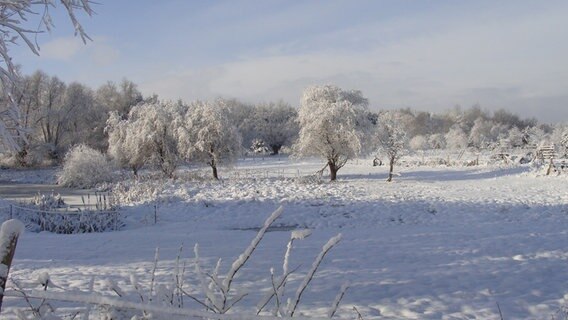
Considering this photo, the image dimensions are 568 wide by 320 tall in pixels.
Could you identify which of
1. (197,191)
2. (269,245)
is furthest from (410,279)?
(197,191)

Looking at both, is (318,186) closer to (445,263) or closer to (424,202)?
(424,202)

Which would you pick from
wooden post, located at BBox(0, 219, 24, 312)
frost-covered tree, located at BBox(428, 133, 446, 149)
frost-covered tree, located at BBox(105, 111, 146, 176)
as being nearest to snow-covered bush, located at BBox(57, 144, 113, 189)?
frost-covered tree, located at BBox(105, 111, 146, 176)

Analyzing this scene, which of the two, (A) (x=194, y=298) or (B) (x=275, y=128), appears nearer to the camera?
(A) (x=194, y=298)

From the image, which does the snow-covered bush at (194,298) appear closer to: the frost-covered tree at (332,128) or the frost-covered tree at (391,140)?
the frost-covered tree at (332,128)

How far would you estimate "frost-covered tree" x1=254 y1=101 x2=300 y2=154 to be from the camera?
79.4 metres

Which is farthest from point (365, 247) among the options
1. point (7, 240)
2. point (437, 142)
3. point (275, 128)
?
point (437, 142)

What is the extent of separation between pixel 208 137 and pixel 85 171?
28.0 ft

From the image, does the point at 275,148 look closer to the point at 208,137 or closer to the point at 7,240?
the point at 208,137

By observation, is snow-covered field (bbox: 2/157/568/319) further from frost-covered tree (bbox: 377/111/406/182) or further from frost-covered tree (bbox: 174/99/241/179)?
frost-covered tree (bbox: 174/99/241/179)

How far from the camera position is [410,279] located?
8414 mm

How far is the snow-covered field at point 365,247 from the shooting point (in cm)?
736

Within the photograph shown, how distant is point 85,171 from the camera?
33.2 meters

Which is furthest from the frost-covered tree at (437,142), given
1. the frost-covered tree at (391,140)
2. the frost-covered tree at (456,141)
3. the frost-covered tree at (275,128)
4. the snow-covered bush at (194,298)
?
the snow-covered bush at (194,298)

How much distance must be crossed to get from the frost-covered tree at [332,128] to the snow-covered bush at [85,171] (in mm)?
13082
